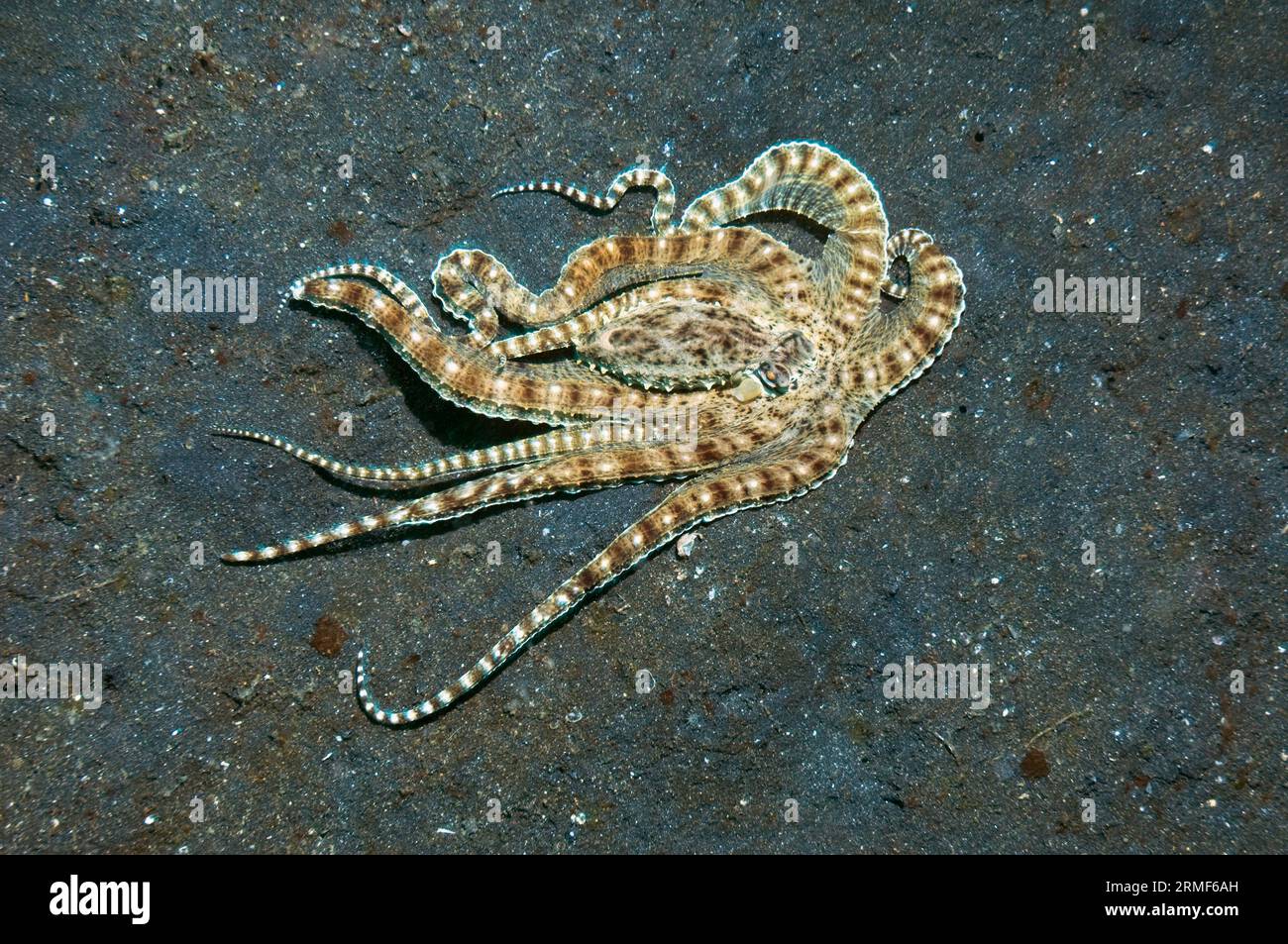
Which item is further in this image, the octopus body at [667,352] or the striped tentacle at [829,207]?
the striped tentacle at [829,207]

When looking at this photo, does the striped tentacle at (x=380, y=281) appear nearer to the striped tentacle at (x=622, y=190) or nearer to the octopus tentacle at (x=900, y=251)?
the striped tentacle at (x=622, y=190)

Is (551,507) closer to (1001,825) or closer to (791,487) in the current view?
(791,487)

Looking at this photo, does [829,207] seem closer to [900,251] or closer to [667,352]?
[900,251]

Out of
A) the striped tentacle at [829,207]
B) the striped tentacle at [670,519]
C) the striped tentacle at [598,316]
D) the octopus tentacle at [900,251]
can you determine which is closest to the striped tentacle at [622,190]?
the striped tentacle at [829,207]

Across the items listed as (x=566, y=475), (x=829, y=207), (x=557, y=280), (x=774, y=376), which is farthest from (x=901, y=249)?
(x=566, y=475)

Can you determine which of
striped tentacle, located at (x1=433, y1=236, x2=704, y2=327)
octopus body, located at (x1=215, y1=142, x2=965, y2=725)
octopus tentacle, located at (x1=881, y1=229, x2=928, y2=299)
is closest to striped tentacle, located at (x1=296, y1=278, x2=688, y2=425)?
octopus body, located at (x1=215, y1=142, x2=965, y2=725)
